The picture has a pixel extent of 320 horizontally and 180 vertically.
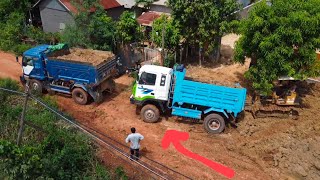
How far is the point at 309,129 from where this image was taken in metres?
14.7

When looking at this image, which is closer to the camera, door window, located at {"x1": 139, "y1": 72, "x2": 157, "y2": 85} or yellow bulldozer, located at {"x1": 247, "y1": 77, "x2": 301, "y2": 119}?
door window, located at {"x1": 139, "y1": 72, "x2": 157, "y2": 85}

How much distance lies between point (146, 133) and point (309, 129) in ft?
24.5

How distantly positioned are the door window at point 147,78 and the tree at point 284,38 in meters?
4.89

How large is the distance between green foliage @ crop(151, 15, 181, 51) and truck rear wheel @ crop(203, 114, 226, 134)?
630 centimetres

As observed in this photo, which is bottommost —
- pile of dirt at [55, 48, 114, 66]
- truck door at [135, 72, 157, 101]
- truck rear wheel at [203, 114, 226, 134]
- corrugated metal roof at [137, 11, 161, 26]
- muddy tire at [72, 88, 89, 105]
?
truck rear wheel at [203, 114, 226, 134]

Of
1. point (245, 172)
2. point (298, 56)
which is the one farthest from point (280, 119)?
point (245, 172)

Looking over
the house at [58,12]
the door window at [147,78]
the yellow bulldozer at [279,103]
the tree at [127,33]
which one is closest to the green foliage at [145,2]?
the house at [58,12]

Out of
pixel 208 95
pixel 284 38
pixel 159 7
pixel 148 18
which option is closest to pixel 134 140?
pixel 208 95

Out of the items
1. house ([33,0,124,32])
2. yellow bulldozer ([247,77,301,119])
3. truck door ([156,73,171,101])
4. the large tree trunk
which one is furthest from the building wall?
yellow bulldozer ([247,77,301,119])

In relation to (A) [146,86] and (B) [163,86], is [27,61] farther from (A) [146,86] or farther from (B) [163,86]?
(B) [163,86]

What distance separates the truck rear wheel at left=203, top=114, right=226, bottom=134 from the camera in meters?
14.1

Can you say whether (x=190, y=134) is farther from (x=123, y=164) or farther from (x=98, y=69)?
(x=98, y=69)

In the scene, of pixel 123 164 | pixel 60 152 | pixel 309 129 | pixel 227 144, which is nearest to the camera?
pixel 60 152

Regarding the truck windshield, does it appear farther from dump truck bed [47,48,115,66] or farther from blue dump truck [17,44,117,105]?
dump truck bed [47,48,115,66]
